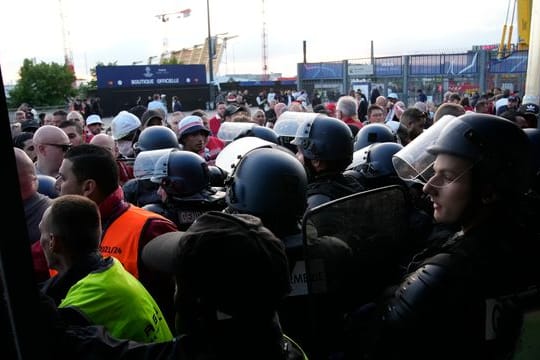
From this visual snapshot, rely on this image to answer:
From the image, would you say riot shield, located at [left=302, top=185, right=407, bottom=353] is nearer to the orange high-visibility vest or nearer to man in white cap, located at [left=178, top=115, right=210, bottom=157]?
the orange high-visibility vest

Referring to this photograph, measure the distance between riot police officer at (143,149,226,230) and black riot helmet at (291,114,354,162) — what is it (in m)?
0.70

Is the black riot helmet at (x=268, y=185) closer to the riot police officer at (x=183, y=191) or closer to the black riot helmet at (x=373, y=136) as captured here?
the riot police officer at (x=183, y=191)

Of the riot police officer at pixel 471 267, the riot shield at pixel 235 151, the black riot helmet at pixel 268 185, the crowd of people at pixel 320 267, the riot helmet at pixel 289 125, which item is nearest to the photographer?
the crowd of people at pixel 320 267

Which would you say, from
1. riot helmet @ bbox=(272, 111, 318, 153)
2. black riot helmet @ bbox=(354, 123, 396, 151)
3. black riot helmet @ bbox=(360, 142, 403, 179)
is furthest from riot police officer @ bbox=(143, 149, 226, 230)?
black riot helmet @ bbox=(354, 123, 396, 151)

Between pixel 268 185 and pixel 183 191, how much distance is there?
3.89ft

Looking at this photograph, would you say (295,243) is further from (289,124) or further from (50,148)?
(50,148)

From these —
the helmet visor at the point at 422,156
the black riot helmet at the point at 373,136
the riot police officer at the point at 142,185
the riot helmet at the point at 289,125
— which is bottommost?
the riot police officer at the point at 142,185

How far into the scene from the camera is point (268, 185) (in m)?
2.53

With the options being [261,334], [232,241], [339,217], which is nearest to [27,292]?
[232,241]

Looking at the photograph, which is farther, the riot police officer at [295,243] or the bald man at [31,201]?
the bald man at [31,201]

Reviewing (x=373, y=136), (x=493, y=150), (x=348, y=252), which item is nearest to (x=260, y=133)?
(x=373, y=136)

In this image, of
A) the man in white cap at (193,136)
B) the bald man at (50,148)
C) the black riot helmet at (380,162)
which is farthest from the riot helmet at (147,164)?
the man in white cap at (193,136)

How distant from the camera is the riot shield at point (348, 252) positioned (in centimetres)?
179

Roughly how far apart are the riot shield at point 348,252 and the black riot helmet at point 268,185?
0.57 metres
